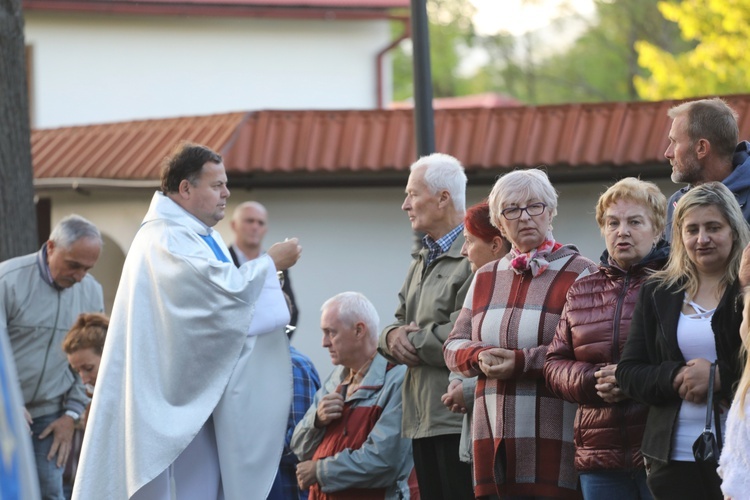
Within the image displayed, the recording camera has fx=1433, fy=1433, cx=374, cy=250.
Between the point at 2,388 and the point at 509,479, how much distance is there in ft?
11.5

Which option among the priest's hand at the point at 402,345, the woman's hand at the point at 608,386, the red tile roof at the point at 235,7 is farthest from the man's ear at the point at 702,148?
the red tile roof at the point at 235,7

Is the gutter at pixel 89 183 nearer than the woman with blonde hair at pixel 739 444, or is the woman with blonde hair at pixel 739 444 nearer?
the woman with blonde hair at pixel 739 444

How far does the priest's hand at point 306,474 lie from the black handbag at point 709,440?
2.62 meters

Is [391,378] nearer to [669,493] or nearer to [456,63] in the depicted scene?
[669,493]

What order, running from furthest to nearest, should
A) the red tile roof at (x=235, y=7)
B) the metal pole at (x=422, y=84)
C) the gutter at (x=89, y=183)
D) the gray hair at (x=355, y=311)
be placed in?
the red tile roof at (x=235, y=7), the gutter at (x=89, y=183), the metal pole at (x=422, y=84), the gray hair at (x=355, y=311)

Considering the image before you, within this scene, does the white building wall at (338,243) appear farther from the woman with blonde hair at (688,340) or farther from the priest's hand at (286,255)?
the woman with blonde hair at (688,340)

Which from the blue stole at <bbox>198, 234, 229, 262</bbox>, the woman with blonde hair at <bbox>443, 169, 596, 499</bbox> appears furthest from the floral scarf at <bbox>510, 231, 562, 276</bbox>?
the blue stole at <bbox>198, 234, 229, 262</bbox>

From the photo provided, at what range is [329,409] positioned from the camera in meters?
7.36

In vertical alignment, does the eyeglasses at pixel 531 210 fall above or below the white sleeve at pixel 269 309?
above

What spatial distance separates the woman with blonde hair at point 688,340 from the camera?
5.14 m

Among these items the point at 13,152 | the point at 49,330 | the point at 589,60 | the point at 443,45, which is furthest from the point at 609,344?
the point at 443,45

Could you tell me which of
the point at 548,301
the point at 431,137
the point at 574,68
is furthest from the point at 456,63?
the point at 548,301

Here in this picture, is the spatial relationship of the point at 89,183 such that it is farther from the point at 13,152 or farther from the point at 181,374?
the point at 181,374

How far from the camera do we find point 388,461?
7125 mm
